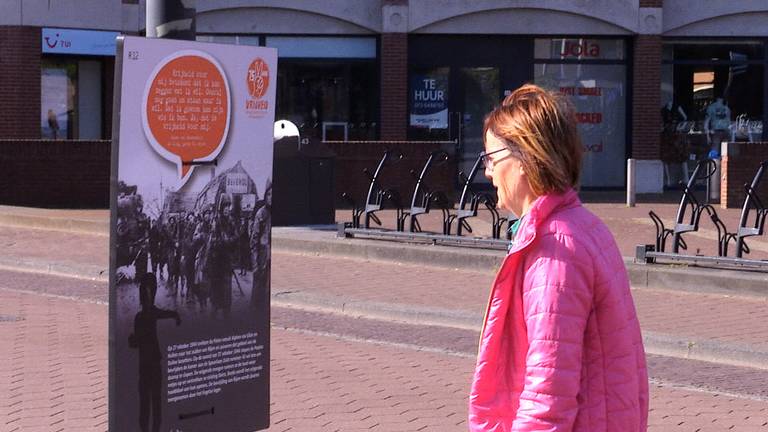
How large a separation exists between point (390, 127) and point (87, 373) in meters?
16.9

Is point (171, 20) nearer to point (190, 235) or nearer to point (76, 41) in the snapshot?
point (190, 235)

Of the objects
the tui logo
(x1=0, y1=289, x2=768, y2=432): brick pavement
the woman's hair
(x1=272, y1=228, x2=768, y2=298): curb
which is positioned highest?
the tui logo

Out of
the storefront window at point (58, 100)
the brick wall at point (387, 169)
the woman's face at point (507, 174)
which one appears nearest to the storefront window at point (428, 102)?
the brick wall at point (387, 169)

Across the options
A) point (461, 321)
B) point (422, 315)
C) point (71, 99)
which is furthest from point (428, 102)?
point (461, 321)

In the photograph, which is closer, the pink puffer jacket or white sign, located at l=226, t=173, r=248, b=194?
the pink puffer jacket

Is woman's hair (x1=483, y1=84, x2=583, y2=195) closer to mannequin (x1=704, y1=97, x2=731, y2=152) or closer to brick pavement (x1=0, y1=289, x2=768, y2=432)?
brick pavement (x1=0, y1=289, x2=768, y2=432)

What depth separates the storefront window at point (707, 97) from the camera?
85.0 feet

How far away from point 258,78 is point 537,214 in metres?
2.45

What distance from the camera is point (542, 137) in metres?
3.12

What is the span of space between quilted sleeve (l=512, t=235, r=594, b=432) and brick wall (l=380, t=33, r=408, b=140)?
72.4 feet

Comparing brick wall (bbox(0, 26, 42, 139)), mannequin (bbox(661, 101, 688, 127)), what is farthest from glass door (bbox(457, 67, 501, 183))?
brick wall (bbox(0, 26, 42, 139))

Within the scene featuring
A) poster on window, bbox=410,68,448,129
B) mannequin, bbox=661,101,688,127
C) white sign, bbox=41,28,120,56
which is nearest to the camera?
white sign, bbox=41,28,120,56

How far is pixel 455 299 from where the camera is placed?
12.0 m

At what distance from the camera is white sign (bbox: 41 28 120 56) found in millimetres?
23906
